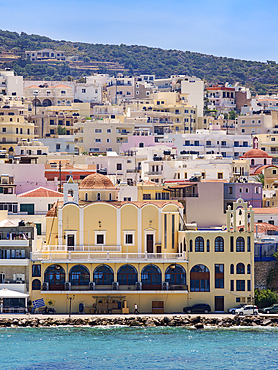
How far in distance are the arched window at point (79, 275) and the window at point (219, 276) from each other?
8820 millimetres

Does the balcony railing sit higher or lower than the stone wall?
higher

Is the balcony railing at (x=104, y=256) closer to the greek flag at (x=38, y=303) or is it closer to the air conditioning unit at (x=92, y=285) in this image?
the air conditioning unit at (x=92, y=285)

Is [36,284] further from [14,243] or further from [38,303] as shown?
[14,243]

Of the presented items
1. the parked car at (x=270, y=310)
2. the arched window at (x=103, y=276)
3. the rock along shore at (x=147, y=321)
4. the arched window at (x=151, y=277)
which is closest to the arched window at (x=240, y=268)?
the parked car at (x=270, y=310)

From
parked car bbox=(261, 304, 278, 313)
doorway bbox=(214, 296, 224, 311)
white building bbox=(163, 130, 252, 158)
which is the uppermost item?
white building bbox=(163, 130, 252, 158)

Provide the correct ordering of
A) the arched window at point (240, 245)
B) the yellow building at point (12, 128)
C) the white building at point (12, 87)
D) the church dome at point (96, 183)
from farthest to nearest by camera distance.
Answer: the white building at point (12, 87)
the yellow building at point (12, 128)
the church dome at point (96, 183)
the arched window at point (240, 245)

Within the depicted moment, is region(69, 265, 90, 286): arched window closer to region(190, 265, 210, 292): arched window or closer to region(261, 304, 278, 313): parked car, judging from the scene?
region(190, 265, 210, 292): arched window

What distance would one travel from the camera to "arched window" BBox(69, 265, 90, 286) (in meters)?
57.9

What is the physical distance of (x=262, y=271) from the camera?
200 feet

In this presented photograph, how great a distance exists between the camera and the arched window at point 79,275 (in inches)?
2280

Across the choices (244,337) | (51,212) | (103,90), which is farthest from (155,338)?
(103,90)

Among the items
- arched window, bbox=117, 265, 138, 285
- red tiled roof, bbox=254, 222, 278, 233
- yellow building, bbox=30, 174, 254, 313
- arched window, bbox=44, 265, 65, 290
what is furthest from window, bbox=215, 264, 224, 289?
arched window, bbox=44, 265, 65, 290

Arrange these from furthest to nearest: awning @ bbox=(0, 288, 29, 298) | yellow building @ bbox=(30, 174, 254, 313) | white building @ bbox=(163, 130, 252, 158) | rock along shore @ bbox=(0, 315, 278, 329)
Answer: white building @ bbox=(163, 130, 252, 158) < yellow building @ bbox=(30, 174, 254, 313) < awning @ bbox=(0, 288, 29, 298) < rock along shore @ bbox=(0, 315, 278, 329)

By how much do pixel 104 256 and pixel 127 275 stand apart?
2.07m
